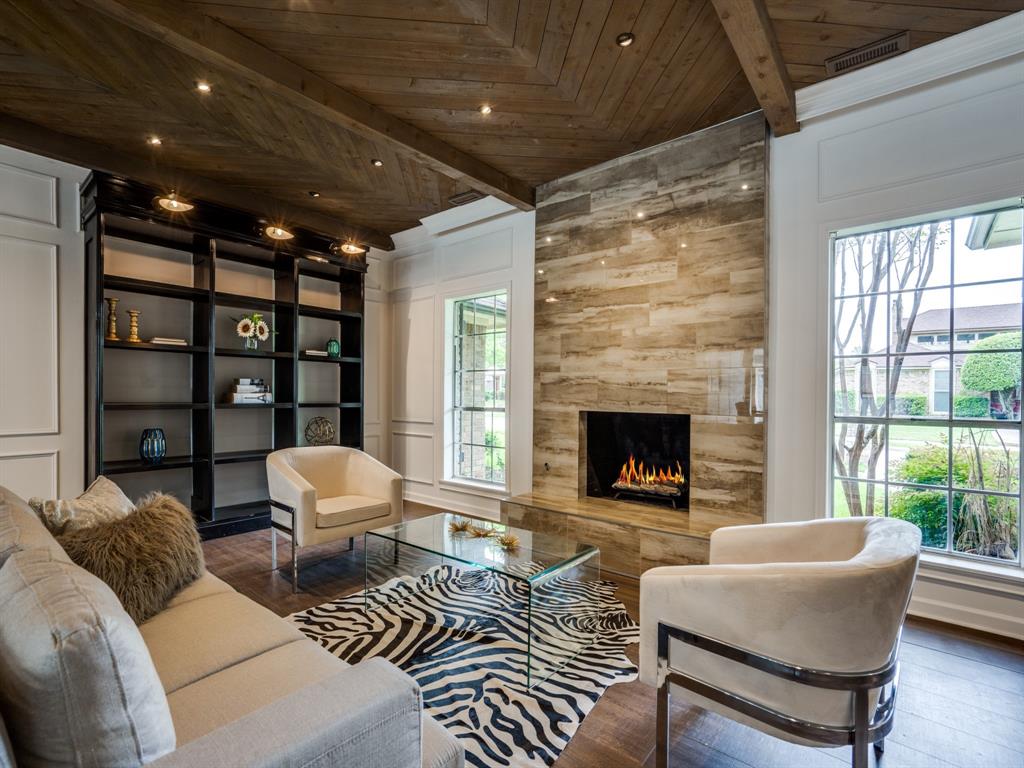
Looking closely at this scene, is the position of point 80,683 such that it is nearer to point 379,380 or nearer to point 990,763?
point 990,763

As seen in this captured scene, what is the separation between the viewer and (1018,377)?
2.52 metres

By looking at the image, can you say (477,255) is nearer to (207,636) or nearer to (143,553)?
(143,553)

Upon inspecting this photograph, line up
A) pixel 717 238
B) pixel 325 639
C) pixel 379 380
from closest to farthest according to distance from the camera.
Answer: pixel 325 639 < pixel 717 238 < pixel 379 380

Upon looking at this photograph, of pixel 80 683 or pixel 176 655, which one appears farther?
pixel 176 655

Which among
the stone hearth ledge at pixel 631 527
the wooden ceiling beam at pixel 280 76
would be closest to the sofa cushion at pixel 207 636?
the stone hearth ledge at pixel 631 527

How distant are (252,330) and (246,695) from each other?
12.7ft

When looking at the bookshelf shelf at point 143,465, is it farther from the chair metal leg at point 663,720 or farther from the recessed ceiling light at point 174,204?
the chair metal leg at point 663,720

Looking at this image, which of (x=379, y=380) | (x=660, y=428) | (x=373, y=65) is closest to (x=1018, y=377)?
(x=660, y=428)

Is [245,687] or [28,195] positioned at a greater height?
[28,195]

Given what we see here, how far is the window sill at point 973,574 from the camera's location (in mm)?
2447

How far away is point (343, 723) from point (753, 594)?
1060 millimetres

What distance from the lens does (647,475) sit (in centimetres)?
383

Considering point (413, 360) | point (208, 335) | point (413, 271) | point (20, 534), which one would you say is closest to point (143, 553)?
point (20, 534)

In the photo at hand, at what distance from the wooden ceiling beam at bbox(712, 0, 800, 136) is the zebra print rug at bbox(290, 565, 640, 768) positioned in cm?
271
